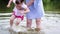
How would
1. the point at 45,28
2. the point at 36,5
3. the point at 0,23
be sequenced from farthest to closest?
the point at 0,23
the point at 45,28
the point at 36,5

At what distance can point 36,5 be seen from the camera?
644cm

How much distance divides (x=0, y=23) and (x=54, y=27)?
4.93 feet

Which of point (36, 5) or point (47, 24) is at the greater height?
point (36, 5)

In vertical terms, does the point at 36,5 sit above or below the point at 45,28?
above

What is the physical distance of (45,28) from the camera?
23.6 ft

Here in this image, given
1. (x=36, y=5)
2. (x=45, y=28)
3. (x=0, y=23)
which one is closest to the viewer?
(x=36, y=5)

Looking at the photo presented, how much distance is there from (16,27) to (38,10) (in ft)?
2.25

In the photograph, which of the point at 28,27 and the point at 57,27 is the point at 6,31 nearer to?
the point at 28,27

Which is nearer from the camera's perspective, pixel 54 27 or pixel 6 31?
pixel 6 31

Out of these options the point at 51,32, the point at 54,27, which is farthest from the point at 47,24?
the point at 51,32

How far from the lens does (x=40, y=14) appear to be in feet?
21.3

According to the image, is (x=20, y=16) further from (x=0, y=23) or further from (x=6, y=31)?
(x=0, y=23)

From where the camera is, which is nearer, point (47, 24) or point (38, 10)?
point (38, 10)

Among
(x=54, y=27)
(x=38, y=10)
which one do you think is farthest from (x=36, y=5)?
(x=54, y=27)
